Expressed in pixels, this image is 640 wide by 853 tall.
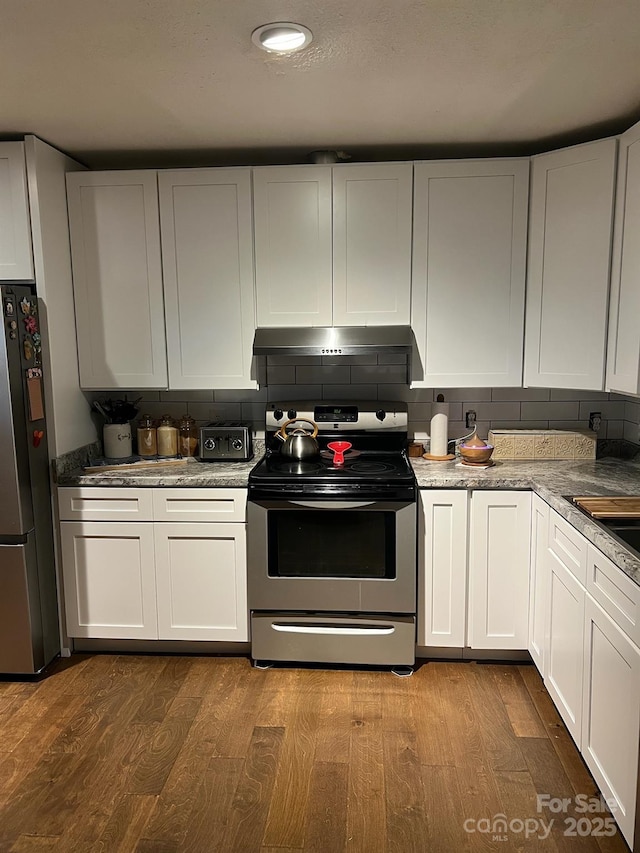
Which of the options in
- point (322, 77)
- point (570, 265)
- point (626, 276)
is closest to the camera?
point (322, 77)

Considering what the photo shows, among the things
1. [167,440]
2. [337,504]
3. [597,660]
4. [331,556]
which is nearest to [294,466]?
[337,504]

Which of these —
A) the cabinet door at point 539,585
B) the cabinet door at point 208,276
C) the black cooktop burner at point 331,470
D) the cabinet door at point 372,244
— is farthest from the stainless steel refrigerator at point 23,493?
the cabinet door at point 539,585

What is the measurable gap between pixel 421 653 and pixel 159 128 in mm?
2676

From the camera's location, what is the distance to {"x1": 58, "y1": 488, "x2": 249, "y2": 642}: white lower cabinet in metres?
2.86

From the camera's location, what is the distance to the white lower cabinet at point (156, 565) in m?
2.86

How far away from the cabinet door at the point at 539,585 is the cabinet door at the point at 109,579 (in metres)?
1.75

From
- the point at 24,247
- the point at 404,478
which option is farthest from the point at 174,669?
the point at 24,247

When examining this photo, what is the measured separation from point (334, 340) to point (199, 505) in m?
1.01

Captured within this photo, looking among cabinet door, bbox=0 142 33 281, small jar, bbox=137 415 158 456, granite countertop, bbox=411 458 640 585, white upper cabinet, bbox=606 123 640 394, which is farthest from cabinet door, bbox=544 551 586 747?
cabinet door, bbox=0 142 33 281

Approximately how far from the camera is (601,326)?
8.87 feet

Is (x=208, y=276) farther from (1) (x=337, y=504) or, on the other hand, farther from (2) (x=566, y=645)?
(2) (x=566, y=645)

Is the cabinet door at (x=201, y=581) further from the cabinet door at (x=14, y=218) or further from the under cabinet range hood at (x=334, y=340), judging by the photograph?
the cabinet door at (x=14, y=218)

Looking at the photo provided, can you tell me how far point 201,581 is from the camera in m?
2.90

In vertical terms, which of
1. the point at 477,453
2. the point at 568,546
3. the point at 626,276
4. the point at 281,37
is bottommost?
the point at 568,546
